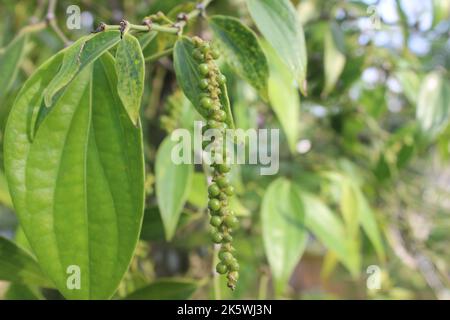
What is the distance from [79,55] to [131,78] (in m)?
0.04

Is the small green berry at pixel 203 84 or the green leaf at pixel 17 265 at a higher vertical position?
the small green berry at pixel 203 84

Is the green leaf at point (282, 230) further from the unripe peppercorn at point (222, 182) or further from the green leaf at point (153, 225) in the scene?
the unripe peppercorn at point (222, 182)

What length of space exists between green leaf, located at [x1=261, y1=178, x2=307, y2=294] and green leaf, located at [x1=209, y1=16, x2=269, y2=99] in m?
0.21

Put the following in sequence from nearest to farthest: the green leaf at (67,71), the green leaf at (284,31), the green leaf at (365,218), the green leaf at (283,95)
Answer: the green leaf at (67,71)
the green leaf at (284,31)
the green leaf at (283,95)
the green leaf at (365,218)

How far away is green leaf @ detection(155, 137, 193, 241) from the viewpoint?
1.83ft

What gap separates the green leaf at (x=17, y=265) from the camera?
0.54m

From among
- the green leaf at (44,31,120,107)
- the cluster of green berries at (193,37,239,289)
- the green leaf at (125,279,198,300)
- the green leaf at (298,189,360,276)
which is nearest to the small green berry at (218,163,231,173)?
the cluster of green berries at (193,37,239,289)

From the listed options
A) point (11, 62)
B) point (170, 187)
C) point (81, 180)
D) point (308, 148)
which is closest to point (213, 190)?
point (81, 180)

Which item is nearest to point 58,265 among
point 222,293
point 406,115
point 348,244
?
point 222,293

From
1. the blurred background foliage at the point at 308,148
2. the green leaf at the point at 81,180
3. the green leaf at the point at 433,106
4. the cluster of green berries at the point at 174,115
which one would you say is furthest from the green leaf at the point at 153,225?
the green leaf at the point at 433,106

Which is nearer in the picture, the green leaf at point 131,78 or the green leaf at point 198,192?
the green leaf at point 131,78

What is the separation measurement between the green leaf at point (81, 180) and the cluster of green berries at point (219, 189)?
0.06 m

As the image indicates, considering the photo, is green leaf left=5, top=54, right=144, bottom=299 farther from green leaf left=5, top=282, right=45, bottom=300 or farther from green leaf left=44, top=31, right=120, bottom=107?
green leaf left=5, top=282, right=45, bottom=300
